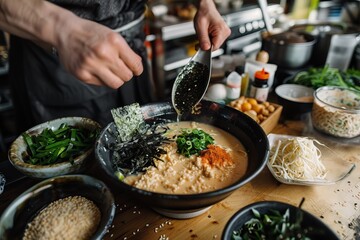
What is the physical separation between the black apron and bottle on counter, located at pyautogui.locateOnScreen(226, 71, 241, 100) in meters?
0.91

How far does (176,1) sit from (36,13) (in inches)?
175

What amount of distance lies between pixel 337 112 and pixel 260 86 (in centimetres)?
53

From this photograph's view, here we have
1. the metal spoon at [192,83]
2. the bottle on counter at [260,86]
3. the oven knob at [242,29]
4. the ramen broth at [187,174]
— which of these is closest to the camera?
the ramen broth at [187,174]

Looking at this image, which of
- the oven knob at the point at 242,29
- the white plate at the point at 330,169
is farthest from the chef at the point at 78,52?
the oven knob at the point at 242,29

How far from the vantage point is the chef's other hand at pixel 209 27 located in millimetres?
1778

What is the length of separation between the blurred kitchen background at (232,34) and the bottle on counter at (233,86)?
15 cm

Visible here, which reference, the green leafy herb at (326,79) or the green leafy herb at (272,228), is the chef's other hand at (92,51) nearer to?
the green leafy herb at (272,228)

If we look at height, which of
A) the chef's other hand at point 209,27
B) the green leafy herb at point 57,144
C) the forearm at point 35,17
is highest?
the forearm at point 35,17

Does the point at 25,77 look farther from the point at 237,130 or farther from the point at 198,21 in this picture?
the point at 237,130

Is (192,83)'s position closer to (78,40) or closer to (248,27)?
(78,40)

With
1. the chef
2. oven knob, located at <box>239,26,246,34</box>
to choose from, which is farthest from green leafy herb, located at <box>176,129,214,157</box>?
oven knob, located at <box>239,26,246,34</box>

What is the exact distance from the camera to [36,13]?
3.73 feet

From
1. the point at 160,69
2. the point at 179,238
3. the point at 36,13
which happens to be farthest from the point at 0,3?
the point at 160,69

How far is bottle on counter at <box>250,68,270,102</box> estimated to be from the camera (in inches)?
75.8
